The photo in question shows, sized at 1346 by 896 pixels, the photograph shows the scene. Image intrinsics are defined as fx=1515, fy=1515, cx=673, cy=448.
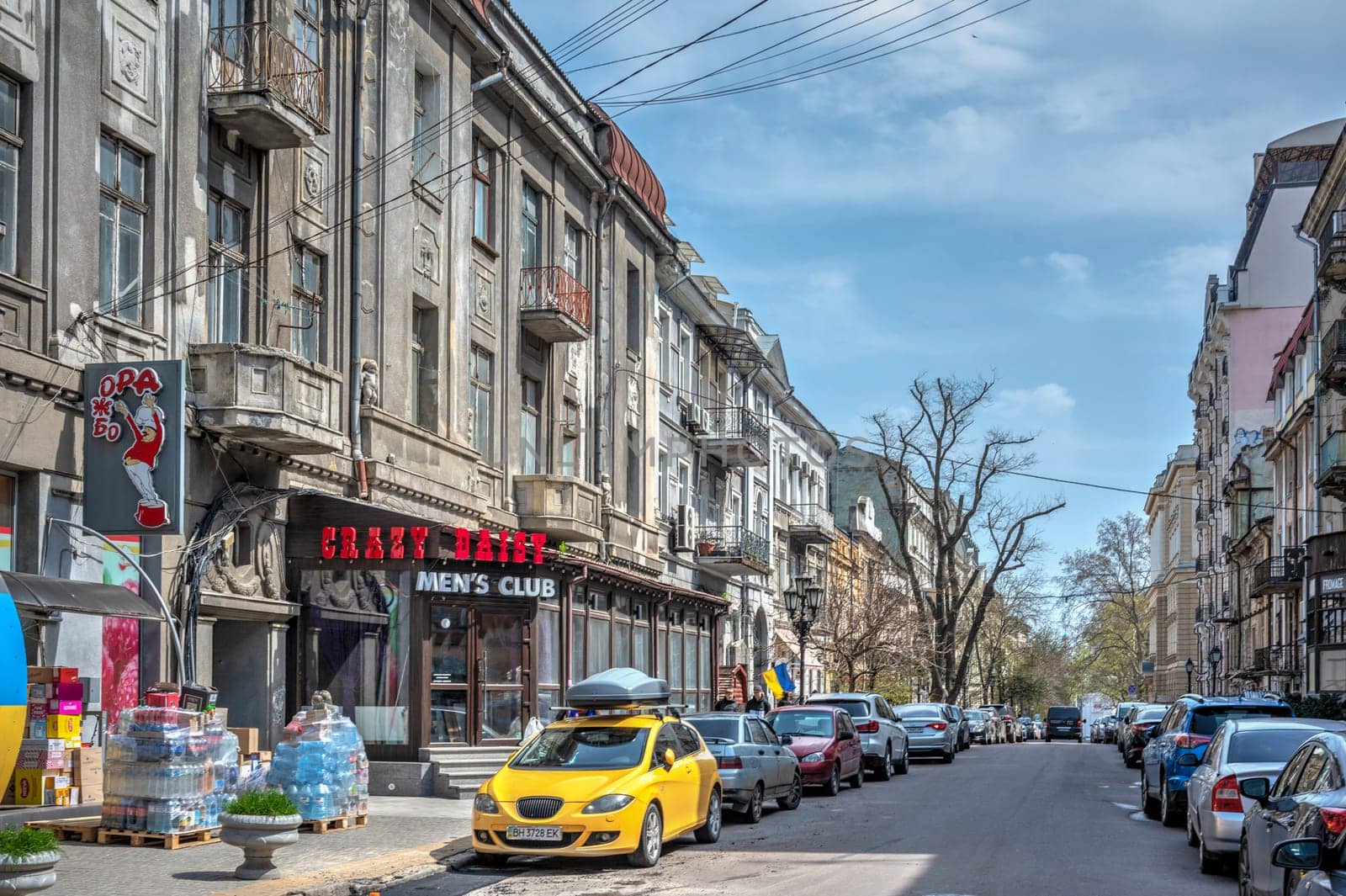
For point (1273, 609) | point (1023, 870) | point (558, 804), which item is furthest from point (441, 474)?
point (1273, 609)

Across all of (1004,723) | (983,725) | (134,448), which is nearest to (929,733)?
(983,725)

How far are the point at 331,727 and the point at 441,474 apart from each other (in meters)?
8.99

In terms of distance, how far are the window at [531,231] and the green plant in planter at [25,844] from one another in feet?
69.8

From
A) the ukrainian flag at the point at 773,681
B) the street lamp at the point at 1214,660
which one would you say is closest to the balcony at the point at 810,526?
the ukrainian flag at the point at 773,681

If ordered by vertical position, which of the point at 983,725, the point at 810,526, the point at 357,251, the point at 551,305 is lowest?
the point at 983,725

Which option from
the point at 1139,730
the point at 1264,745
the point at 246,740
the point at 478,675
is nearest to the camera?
the point at 1264,745

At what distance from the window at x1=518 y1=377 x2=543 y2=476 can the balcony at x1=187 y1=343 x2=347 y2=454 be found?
36.7 ft

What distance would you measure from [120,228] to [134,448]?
114 inches

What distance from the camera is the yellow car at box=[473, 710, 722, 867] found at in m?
14.4

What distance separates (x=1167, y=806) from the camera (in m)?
19.4

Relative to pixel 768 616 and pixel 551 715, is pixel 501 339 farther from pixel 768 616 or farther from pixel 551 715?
pixel 768 616

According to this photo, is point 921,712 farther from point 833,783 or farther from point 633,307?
point 833,783

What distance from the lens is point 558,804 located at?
14.6 meters

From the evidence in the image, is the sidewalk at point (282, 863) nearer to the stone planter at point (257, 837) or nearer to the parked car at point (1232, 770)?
the stone planter at point (257, 837)
